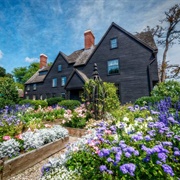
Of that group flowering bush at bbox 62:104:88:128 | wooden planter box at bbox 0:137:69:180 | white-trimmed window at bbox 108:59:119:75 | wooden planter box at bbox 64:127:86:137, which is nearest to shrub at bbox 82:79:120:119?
flowering bush at bbox 62:104:88:128

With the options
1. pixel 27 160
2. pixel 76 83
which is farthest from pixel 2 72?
pixel 27 160

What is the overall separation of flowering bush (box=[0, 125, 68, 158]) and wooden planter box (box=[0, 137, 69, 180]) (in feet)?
0.71

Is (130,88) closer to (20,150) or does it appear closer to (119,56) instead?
(119,56)

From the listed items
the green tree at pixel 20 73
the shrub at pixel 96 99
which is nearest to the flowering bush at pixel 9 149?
the shrub at pixel 96 99

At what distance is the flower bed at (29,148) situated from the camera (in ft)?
9.13

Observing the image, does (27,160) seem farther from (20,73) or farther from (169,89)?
(20,73)

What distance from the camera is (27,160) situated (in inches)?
122

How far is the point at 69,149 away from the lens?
3.01 m

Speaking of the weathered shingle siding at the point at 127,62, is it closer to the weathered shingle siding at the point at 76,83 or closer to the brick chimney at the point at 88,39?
the weathered shingle siding at the point at 76,83

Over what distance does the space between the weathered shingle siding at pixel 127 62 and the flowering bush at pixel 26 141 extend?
37.1ft

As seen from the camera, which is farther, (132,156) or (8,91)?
(8,91)

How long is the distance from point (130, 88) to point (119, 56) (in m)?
4.20

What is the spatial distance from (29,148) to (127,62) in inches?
545

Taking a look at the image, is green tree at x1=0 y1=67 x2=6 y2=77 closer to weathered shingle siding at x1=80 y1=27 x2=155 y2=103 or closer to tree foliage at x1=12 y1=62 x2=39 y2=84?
tree foliage at x1=12 y1=62 x2=39 y2=84
